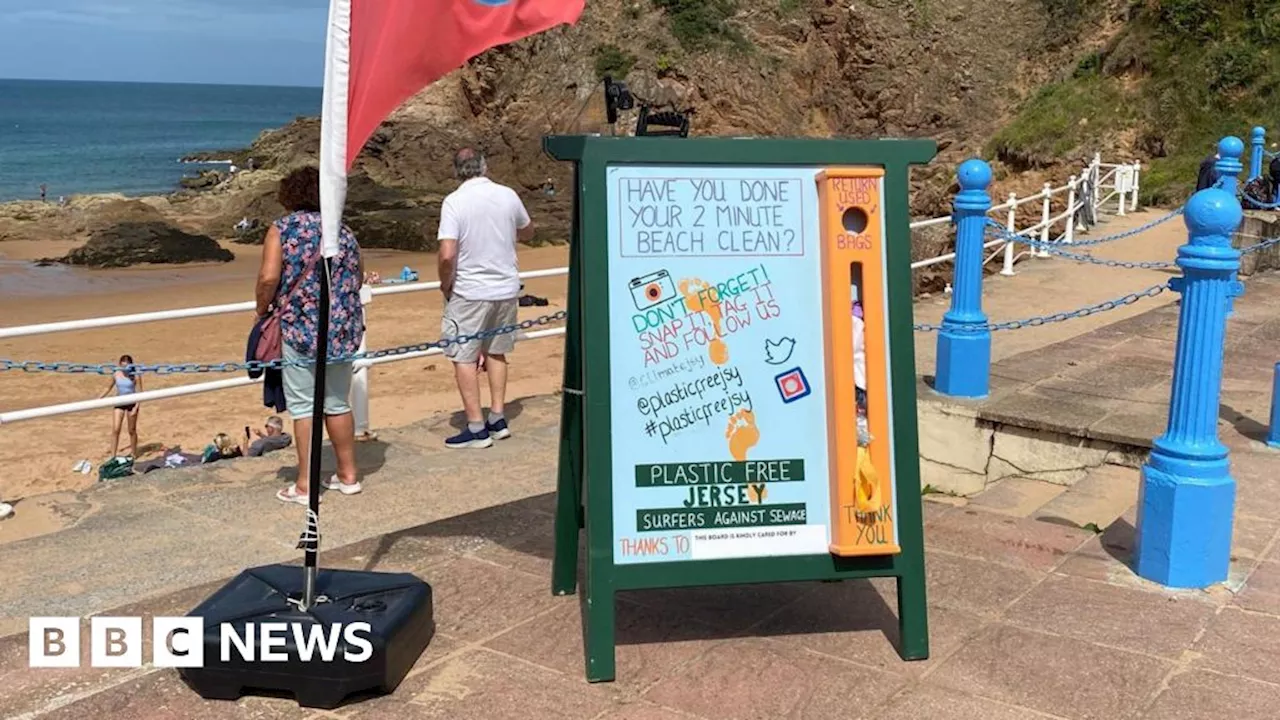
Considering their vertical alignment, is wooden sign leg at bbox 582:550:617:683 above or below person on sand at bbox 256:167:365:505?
below

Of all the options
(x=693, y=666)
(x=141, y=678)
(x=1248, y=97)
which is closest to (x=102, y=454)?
(x=141, y=678)

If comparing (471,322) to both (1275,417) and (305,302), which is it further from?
(1275,417)

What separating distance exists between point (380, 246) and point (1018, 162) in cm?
1550

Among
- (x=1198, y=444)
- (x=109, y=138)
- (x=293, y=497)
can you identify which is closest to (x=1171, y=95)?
(x=1198, y=444)

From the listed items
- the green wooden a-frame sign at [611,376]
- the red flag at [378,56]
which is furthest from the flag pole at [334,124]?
the green wooden a-frame sign at [611,376]

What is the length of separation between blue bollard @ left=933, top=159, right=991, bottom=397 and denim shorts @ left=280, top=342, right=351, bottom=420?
349 centimetres

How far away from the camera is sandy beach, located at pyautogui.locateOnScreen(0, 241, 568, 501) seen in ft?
39.0

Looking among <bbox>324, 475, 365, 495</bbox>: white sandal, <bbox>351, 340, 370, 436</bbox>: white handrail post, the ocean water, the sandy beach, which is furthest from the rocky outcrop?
<bbox>324, 475, 365, 495</bbox>: white sandal

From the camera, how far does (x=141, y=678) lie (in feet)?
12.1

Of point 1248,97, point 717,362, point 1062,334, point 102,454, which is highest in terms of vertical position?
point 1248,97

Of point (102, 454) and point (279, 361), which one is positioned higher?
point (279, 361)

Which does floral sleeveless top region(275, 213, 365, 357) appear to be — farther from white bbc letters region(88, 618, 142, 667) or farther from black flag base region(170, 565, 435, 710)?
black flag base region(170, 565, 435, 710)

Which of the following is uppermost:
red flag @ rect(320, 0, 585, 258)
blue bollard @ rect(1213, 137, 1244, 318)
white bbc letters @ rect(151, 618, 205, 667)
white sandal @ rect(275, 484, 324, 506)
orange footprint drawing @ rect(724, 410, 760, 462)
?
red flag @ rect(320, 0, 585, 258)

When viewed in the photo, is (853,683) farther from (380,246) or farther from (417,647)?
(380,246)
